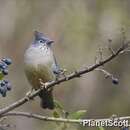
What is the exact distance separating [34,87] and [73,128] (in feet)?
2.79

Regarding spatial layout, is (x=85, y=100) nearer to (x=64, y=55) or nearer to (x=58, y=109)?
(x=64, y=55)

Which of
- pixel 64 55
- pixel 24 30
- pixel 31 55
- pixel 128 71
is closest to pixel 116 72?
pixel 128 71

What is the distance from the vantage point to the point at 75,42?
30.5ft

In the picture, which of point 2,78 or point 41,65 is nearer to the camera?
point 2,78

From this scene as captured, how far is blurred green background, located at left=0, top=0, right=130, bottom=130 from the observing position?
8.71 m

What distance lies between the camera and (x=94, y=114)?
8883mm

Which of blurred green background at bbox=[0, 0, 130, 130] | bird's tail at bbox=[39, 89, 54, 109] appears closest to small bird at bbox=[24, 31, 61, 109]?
bird's tail at bbox=[39, 89, 54, 109]

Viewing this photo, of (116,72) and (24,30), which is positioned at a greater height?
(24,30)

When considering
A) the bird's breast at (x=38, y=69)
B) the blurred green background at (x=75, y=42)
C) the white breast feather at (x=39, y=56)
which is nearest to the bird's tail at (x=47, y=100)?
the bird's breast at (x=38, y=69)

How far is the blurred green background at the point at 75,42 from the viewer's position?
8.71 metres

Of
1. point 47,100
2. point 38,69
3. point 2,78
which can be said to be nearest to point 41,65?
point 38,69

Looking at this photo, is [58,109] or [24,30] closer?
[58,109]

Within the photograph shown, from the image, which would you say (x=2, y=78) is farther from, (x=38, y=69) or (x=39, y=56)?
(x=39, y=56)

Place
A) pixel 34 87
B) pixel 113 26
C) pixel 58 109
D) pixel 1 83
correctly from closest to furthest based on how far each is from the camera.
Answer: pixel 1 83
pixel 58 109
pixel 34 87
pixel 113 26
